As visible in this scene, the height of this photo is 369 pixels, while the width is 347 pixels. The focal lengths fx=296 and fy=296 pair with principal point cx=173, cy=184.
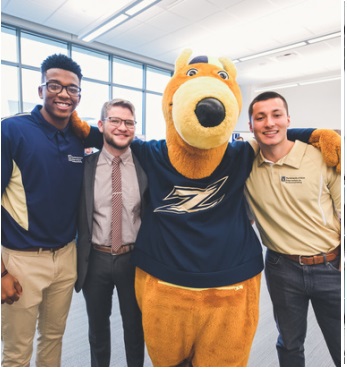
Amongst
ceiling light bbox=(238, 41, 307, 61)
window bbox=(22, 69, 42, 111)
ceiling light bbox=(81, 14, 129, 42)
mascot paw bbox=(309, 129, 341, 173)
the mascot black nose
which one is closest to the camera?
the mascot black nose

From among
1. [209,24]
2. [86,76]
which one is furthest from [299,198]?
[86,76]

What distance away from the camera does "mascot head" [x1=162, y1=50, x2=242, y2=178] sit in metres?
1.08

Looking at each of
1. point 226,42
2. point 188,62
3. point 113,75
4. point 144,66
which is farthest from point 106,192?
point 144,66

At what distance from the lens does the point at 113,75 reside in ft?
24.5

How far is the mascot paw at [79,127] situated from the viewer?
5.48ft

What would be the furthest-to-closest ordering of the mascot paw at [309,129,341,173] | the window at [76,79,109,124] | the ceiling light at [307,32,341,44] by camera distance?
the window at [76,79,109,124]
the ceiling light at [307,32,341,44]
the mascot paw at [309,129,341,173]

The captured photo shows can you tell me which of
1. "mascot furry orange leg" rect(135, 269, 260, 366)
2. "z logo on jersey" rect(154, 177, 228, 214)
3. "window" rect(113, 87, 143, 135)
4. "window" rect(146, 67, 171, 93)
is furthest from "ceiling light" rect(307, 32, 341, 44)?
"mascot furry orange leg" rect(135, 269, 260, 366)

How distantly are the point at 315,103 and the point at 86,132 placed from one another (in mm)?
9165

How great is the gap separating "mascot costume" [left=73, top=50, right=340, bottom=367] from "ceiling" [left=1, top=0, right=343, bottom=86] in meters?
4.24

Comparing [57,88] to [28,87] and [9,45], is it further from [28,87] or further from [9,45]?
[9,45]

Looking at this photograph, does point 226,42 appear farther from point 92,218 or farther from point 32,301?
point 32,301

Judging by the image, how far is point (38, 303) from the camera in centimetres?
151

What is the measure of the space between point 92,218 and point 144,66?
7.21 m

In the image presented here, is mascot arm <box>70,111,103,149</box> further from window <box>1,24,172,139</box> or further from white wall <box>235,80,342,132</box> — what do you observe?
white wall <box>235,80,342,132</box>
